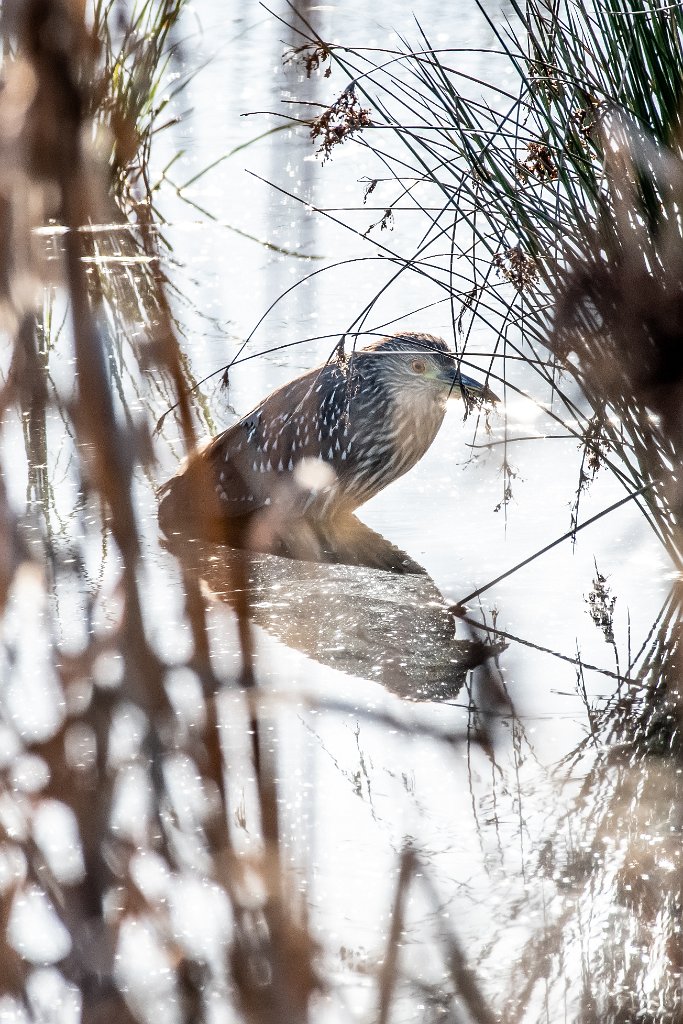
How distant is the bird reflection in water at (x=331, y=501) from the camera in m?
3.01

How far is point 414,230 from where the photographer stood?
5.66 m

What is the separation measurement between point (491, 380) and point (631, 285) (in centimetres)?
198

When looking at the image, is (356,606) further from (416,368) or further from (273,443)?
(416,368)

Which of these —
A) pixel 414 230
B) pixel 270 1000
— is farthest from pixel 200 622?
pixel 414 230

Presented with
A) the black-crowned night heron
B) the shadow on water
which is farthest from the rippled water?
the black-crowned night heron

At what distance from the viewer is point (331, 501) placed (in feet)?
13.1

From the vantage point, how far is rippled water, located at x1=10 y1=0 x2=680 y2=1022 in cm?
165

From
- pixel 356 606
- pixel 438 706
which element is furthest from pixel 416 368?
pixel 438 706

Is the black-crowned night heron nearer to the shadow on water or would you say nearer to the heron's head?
the heron's head

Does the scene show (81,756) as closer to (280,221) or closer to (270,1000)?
(270,1000)

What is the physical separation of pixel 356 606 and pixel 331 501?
0.89 meters

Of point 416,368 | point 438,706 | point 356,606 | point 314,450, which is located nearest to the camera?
point 438,706

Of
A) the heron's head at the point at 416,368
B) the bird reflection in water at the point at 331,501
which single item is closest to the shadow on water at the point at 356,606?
the bird reflection in water at the point at 331,501

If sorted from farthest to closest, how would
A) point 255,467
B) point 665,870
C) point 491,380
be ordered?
point 491,380 → point 255,467 → point 665,870
